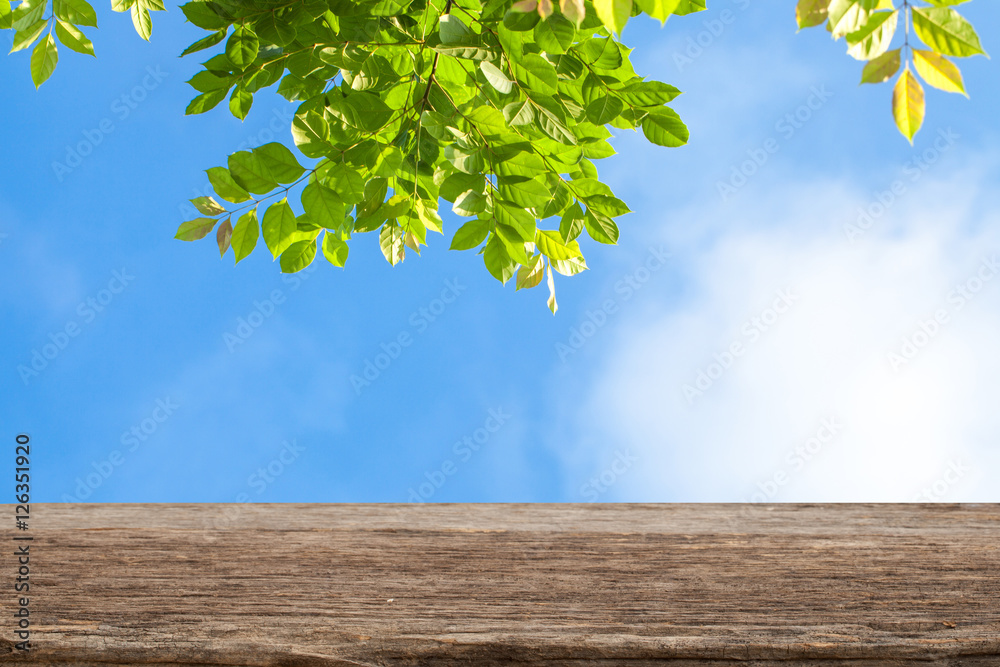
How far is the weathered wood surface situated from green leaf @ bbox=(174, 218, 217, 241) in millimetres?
578

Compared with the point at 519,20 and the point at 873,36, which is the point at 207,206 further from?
the point at 873,36

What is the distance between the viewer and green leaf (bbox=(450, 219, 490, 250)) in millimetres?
1268

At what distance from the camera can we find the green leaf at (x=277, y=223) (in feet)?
4.08

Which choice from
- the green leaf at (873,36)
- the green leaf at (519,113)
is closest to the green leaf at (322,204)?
the green leaf at (519,113)

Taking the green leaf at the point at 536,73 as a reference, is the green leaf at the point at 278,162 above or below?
above

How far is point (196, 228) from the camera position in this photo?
4.32 feet

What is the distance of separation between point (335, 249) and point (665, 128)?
793mm

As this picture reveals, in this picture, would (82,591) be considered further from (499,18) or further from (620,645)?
(499,18)

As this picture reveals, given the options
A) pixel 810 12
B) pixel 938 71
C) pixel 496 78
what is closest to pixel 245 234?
pixel 496 78

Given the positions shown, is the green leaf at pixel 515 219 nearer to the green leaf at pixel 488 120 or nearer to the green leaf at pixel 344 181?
the green leaf at pixel 488 120

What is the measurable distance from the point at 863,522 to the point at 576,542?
45cm

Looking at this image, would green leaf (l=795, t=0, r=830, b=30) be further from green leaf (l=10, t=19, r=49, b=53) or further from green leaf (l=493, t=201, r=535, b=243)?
green leaf (l=10, t=19, r=49, b=53)

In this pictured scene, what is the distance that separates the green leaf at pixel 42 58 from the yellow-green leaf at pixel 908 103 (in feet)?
5.55

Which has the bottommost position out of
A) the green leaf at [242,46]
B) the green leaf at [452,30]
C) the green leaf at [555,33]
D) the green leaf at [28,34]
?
the green leaf at [555,33]
